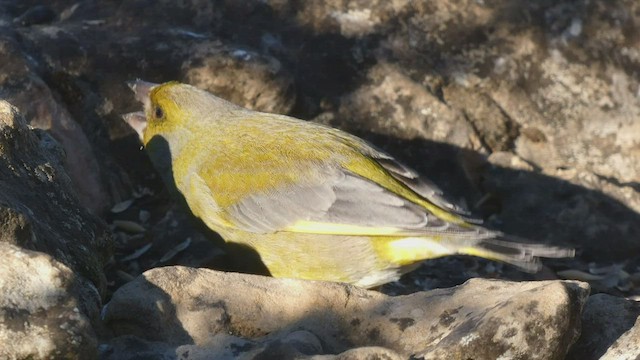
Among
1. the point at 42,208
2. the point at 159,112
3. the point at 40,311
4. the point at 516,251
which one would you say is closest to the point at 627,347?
the point at 516,251

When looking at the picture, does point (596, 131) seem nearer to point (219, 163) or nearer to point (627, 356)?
point (219, 163)

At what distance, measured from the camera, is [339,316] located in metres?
4.22

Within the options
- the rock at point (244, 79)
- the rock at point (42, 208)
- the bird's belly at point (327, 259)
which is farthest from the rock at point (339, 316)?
the rock at point (244, 79)

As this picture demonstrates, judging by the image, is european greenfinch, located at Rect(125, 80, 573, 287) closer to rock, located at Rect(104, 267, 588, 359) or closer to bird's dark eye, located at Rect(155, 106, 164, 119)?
bird's dark eye, located at Rect(155, 106, 164, 119)

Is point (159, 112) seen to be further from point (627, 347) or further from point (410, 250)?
point (627, 347)

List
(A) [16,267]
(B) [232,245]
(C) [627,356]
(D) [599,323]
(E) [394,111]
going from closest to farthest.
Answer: (A) [16,267] → (C) [627,356] → (D) [599,323] → (B) [232,245] → (E) [394,111]

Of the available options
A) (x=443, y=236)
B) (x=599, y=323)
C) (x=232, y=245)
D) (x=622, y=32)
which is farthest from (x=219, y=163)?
(x=622, y=32)

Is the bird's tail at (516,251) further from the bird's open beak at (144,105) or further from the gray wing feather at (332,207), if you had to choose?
the bird's open beak at (144,105)

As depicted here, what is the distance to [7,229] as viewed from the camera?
3930 mm

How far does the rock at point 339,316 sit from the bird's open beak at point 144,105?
6.72 feet

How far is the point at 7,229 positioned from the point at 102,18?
345cm

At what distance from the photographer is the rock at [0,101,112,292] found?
13.4ft

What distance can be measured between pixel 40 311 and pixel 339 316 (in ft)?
4.06

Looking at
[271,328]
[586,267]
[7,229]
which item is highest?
[7,229]
